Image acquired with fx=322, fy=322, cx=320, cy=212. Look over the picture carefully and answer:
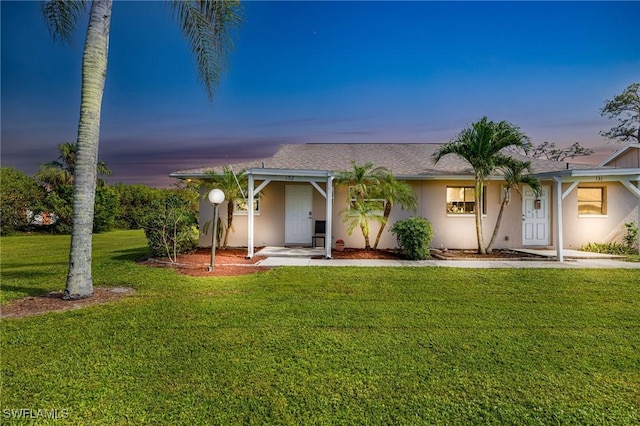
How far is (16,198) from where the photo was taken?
776 inches

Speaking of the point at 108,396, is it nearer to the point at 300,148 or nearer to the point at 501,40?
the point at 300,148

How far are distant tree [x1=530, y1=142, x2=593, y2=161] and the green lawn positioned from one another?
2658 cm

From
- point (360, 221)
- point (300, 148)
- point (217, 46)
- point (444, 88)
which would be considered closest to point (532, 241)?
point (360, 221)

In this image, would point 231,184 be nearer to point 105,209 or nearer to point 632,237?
point 632,237

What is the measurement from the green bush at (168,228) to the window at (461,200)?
903cm

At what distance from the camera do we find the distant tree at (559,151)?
88.8 ft

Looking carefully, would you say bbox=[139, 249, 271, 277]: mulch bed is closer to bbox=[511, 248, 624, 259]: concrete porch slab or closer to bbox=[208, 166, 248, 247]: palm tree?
bbox=[208, 166, 248, 247]: palm tree

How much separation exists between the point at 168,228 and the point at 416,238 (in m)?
7.43

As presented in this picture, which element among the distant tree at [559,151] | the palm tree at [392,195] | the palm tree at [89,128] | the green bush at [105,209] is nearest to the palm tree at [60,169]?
the green bush at [105,209]

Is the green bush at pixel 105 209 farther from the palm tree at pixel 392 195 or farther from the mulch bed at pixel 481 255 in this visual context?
the mulch bed at pixel 481 255

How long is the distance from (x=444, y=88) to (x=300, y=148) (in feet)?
23.5

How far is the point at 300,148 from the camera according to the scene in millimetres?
15297

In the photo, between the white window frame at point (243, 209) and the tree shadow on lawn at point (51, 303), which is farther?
the white window frame at point (243, 209)

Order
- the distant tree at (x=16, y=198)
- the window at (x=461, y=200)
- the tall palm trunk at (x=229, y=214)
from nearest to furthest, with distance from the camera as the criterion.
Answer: the tall palm trunk at (x=229, y=214)
the window at (x=461, y=200)
the distant tree at (x=16, y=198)
